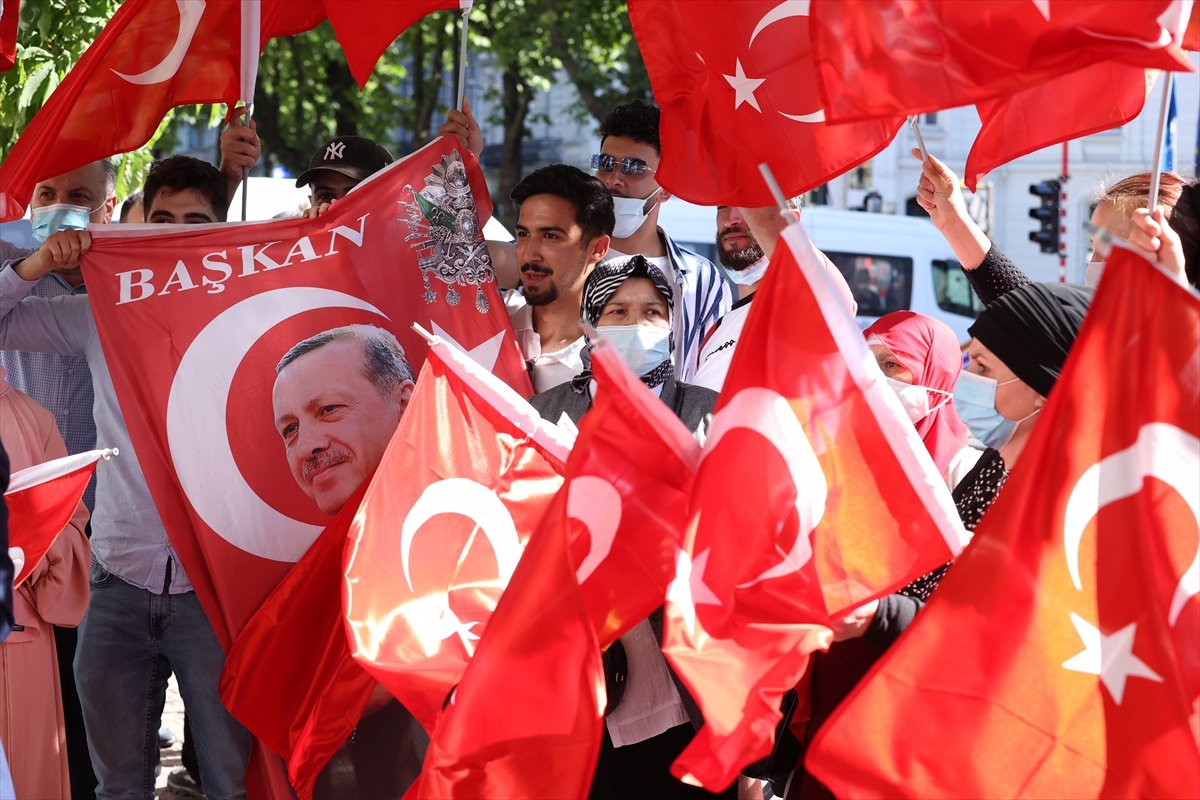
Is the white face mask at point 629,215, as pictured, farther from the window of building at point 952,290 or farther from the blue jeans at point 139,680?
the window of building at point 952,290

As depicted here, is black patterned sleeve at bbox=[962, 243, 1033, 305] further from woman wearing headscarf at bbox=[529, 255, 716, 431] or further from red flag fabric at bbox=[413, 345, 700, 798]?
red flag fabric at bbox=[413, 345, 700, 798]

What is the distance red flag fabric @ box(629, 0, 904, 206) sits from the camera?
13.0ft

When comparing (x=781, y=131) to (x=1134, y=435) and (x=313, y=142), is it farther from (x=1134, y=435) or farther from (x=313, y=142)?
(x=313, y=142)

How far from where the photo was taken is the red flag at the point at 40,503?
3.66 meters

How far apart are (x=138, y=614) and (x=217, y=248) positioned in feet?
3.60

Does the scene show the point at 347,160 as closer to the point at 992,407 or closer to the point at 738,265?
the point at 738,265

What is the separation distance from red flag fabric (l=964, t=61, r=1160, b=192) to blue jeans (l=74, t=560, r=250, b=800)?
8.35 ft

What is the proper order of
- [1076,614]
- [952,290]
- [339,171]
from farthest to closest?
[952,290] → [339,171] → [1076,614]

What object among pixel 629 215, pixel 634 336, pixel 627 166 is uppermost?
pixel 627 166

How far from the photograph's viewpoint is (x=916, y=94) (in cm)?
300

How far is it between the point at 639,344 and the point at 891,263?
13.8 meters

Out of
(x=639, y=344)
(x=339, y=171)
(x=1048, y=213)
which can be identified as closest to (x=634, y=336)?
(x=639, y=344)

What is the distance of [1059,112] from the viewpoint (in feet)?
A: 12.6

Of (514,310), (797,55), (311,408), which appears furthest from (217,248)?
(797,55)
